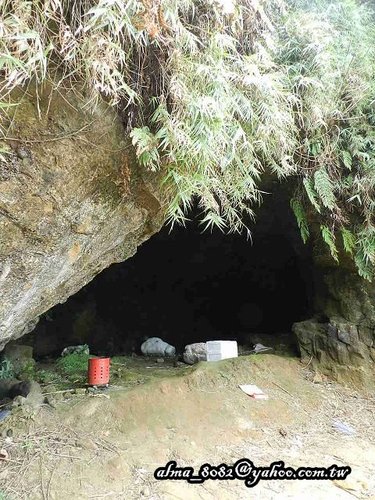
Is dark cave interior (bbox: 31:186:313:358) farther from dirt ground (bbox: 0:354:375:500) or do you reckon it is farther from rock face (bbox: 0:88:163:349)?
rock face (bbox: 0:88:163:349)

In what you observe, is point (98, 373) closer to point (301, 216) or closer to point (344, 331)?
point (301, 216)

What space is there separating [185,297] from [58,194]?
7605mm

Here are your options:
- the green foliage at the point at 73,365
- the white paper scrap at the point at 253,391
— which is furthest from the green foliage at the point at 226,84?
the green foliage at the point at 73,365

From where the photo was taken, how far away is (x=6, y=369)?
494 cm

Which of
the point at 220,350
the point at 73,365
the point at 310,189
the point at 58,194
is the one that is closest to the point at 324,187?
the point at 310,189

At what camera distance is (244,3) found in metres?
2.53

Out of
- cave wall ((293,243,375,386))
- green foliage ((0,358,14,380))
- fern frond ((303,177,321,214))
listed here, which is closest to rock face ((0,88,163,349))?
fern frond ((303,177,321,214))

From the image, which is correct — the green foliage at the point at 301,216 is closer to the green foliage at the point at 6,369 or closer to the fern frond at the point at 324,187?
the fern frond at the point at 324,187

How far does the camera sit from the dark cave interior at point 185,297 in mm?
8047

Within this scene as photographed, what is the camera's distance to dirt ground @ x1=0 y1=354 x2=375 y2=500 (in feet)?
8.97

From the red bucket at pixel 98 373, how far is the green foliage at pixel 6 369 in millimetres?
1590

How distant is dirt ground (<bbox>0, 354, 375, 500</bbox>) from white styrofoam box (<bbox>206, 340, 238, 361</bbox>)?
34 cm

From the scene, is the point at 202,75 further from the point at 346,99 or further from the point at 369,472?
the point at 369,472

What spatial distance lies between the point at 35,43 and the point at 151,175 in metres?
1.18
